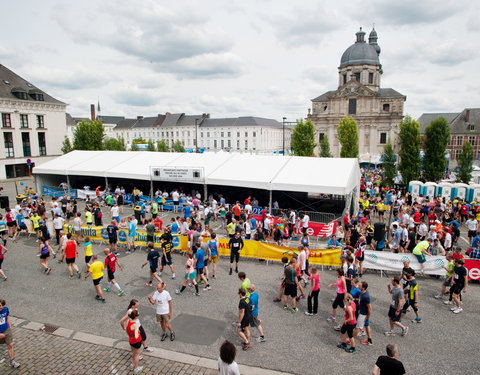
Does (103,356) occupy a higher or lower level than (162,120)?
lower

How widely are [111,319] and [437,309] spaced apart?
877cm

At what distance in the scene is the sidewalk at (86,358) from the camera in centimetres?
652

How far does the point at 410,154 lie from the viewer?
32.2 meters

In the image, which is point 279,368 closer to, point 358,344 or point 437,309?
point 358,344

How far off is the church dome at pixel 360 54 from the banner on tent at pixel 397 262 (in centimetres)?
7351

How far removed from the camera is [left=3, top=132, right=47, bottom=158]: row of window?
39.8 m

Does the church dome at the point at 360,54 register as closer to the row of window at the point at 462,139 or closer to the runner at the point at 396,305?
the row of window at the point at 462,139

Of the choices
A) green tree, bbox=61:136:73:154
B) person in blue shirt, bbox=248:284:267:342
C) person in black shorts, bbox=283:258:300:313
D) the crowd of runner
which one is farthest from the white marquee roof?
green tree, bbox=61:136:73:154

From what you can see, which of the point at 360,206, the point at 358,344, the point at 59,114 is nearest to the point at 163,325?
the point at 358,344

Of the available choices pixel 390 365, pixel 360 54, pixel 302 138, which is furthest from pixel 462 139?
pixel 390 365

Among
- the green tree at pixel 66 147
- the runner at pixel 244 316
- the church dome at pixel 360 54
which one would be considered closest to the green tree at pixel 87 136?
the green tree at pixel 66 147

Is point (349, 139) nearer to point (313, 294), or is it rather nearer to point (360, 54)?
point (360, 54)

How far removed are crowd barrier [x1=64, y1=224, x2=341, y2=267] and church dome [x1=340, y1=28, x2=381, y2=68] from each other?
73899 mm

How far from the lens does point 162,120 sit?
105688 mm
